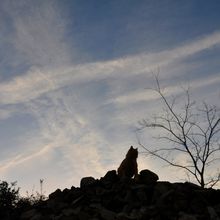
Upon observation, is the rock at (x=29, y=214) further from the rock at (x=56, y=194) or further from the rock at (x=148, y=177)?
the rock at (x=148, y=177)

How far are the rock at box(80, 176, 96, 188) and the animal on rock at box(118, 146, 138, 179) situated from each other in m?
1.49

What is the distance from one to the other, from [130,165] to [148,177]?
223cm

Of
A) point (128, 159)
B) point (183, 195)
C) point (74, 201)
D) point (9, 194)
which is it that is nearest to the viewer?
point (183, 195)

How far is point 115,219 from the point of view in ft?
41.6

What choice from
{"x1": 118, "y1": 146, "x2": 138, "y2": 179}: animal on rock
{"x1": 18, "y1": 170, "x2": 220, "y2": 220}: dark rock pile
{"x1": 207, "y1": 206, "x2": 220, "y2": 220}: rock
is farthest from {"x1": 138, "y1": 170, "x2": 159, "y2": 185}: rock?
{"x1": 207, "y1": 206, "x2": 220, "y2": 220}: rock

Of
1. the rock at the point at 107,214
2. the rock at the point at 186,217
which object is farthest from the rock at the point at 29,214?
the rock at the point at 186,217

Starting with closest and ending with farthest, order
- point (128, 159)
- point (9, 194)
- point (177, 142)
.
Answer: point (128, 159), point (177, 142), point (9, 194)

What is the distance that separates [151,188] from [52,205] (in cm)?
342

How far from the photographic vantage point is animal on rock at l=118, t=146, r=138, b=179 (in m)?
17.3

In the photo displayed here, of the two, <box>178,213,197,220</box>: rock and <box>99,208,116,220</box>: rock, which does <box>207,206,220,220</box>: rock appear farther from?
<box>99,208,116,220</box>: rock

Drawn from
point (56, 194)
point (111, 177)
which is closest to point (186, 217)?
point (111, 177)

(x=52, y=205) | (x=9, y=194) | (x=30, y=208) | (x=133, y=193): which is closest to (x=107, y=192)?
(x=133, y=193)

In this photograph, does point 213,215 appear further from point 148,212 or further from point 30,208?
point 30,208

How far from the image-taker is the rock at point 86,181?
625 inches
